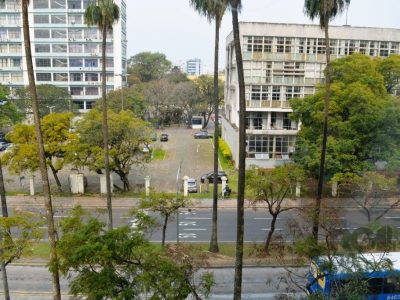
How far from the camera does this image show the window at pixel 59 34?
69625 mm

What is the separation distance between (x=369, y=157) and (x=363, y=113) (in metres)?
3.63

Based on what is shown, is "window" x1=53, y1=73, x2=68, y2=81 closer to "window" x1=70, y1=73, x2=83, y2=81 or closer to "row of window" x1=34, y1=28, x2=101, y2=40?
"window" x1=70, y1=73, x2=83, y2=81

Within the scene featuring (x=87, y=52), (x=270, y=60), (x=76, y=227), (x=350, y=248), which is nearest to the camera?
(x=76, y=227)

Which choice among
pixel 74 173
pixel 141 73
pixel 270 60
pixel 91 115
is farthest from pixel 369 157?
pixel 141 73

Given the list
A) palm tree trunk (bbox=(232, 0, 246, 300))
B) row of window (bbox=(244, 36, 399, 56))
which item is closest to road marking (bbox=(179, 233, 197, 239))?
palm tree trunk (bbox=(232, 0, 246, 300))

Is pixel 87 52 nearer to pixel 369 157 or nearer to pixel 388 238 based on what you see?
pixel 369 157

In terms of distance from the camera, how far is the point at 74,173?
3728 centimetres

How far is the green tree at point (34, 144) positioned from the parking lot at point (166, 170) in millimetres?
1728

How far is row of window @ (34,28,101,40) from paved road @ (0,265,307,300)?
2126 inches

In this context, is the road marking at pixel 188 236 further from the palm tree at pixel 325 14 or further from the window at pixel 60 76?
the window at pixel 60 76

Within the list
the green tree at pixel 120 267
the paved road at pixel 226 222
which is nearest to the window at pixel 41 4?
the paved road at pixel 226 222

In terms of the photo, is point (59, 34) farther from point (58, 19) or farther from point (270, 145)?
point (270, 145)

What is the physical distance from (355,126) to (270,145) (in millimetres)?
14392

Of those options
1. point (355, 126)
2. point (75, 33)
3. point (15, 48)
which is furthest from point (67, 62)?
point (355, 126)
